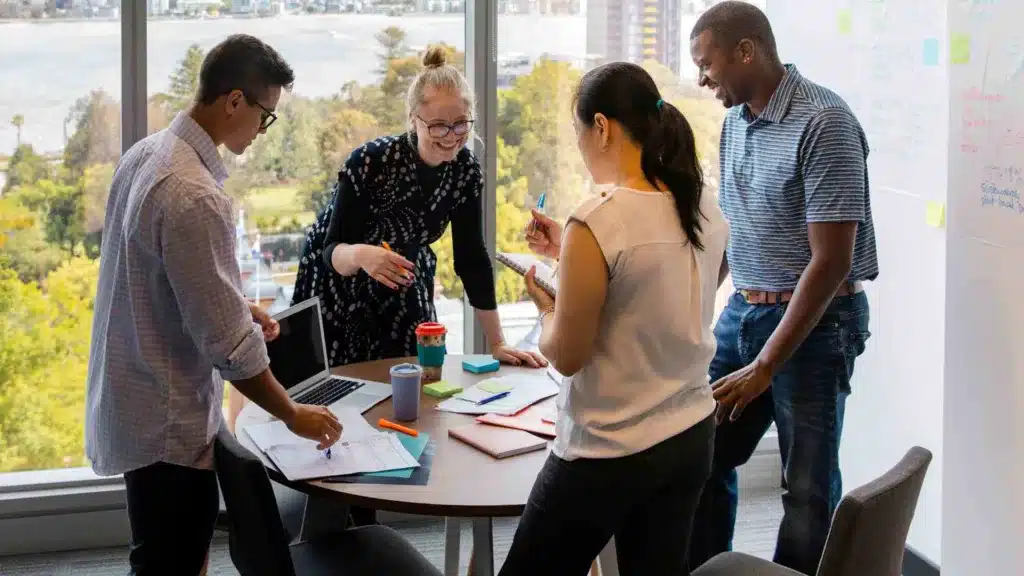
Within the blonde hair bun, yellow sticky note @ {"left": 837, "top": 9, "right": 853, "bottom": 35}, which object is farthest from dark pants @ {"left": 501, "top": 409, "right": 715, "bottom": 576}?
yellow sticky note @ {"left": 837, "top": 9, "right": 853, "bottom": 35}

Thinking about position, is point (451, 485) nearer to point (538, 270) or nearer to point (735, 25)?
point (538, 270)

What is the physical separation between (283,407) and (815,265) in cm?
118

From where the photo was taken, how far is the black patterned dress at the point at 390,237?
2.80m

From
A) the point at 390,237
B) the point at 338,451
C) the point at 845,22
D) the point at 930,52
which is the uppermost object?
the point at 845,22

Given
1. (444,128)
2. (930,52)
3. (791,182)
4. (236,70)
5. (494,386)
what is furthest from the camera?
(930,52)

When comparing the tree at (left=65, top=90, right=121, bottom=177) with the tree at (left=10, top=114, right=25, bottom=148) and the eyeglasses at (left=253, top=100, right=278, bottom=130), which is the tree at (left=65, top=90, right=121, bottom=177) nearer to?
the tree at (left=10, top=114, right=25, bottom=148)

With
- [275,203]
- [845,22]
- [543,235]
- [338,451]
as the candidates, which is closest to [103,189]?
[275,203]

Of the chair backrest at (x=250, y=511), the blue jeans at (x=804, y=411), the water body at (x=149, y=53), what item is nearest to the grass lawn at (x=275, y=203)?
the water body at (x=149, y=53)

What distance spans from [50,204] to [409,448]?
1.83 meters

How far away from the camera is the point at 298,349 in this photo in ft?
8.13

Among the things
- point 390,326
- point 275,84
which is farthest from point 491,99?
point 275,84

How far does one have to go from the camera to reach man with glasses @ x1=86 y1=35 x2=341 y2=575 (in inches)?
71.2

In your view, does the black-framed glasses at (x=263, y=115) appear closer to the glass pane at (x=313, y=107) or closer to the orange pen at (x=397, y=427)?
the orange pen at (x=397, y=427)

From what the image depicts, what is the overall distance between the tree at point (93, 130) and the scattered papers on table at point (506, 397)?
1576 mm
